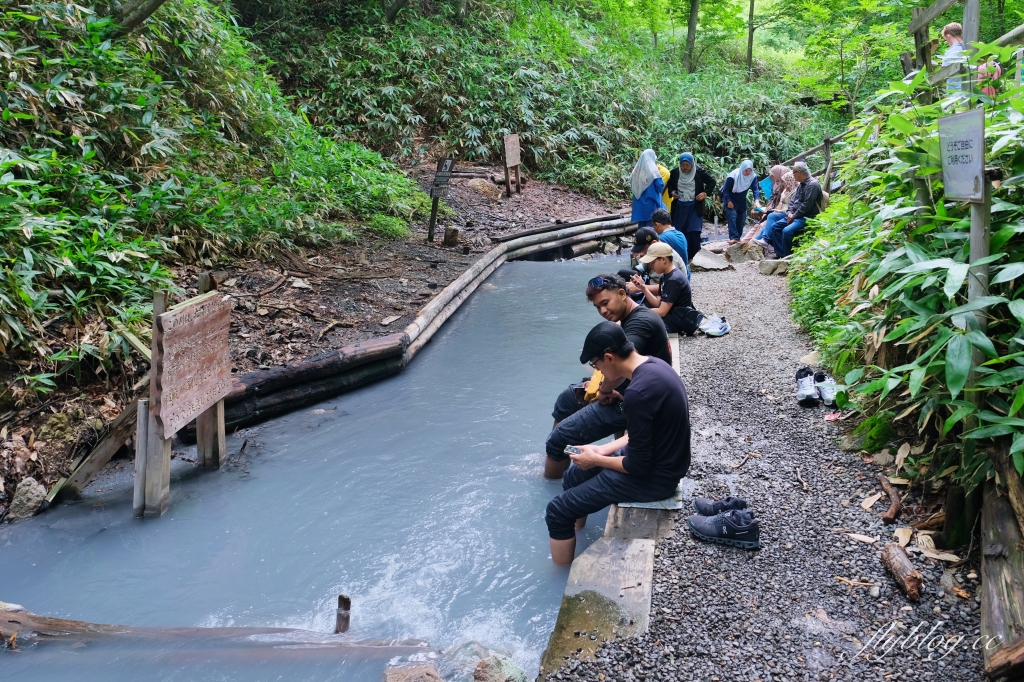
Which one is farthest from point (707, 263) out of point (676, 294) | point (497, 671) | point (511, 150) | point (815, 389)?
point (497, 671)

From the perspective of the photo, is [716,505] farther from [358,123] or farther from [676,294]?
[358,123]

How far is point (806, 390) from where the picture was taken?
16.7 ft

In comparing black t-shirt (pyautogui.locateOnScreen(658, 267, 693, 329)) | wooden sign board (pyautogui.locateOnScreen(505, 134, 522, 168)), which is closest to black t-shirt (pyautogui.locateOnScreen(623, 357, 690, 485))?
black t-shirt (pyautogui.locateOnScreen(658, 267, 693, 329))

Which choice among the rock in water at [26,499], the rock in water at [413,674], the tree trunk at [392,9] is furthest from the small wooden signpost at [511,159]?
the rock in water at [413,674]

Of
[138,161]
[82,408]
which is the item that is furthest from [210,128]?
[82,408]

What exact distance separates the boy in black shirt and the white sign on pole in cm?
364

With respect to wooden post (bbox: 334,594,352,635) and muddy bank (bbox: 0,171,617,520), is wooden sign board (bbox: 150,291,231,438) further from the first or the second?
wooden post (bbox: 334,594,352,635)

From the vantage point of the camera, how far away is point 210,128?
9.53 meters

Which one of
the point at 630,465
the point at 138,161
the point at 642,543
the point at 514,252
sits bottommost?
the point at 642,543

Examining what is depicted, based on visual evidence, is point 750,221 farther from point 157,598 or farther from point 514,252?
point 157,598

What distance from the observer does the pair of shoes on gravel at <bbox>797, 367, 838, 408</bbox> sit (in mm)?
4944

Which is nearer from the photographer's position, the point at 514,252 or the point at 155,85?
the point at 155,85

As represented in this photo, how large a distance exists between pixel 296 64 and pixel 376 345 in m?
11.6

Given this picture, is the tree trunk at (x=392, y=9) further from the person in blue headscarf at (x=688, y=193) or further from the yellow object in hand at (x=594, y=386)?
the yellow object in hand at (x=594, y=386)
